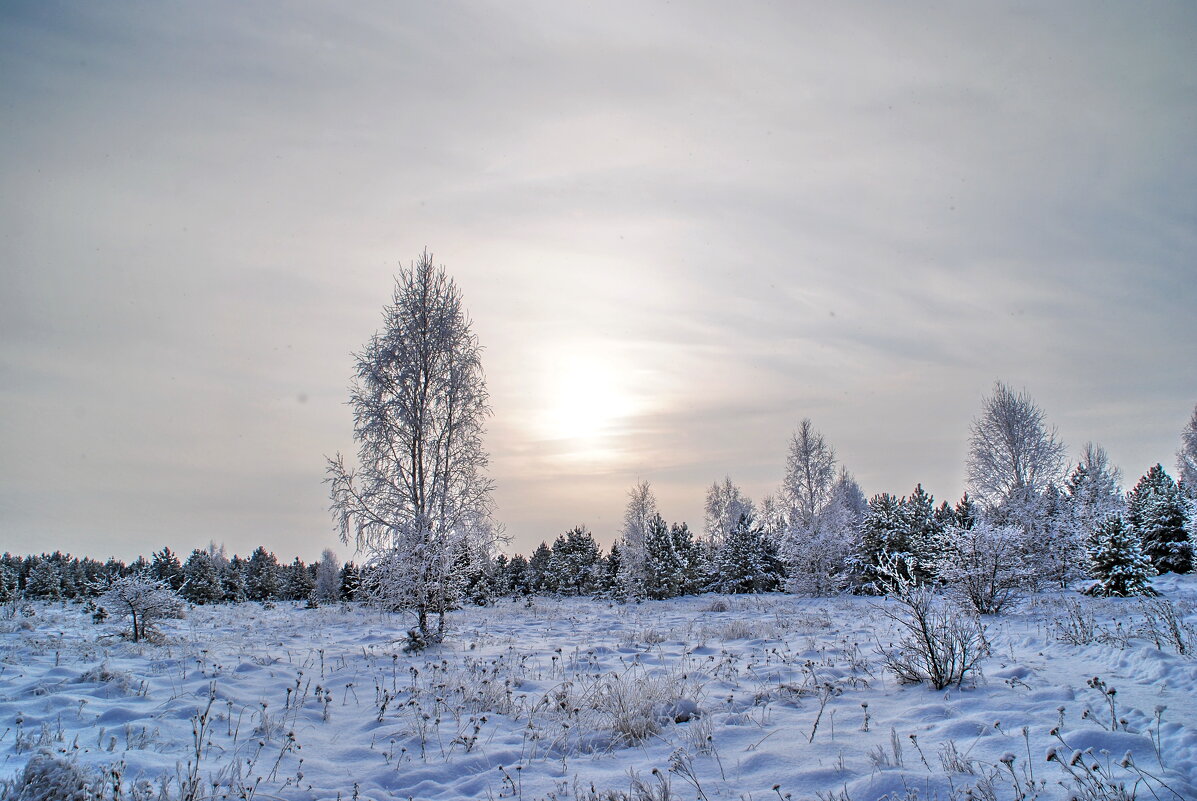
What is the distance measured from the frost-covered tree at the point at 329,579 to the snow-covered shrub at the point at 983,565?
115 ft

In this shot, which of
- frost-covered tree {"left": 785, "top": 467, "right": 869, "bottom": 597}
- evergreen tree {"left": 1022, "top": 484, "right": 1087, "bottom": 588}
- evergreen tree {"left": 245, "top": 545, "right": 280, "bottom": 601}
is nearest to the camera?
evergreen tree {"left": 1022, "top": 484, "right": 1087, "bottom": 588}

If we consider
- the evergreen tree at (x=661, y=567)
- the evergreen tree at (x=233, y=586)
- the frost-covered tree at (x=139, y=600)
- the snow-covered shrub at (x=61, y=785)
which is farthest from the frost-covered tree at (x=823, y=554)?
the evergreen tree at (x=233, y=586)

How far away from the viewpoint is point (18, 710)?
559 cm

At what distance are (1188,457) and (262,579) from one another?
6833cm

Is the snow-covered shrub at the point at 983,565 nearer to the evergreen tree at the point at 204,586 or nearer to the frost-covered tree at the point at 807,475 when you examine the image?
the frost-covered tree at the point at 807,475

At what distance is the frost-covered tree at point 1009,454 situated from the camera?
2561cm

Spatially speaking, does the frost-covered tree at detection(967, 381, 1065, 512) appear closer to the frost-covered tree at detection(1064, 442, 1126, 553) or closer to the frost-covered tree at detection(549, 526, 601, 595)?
the frost-covered tree at detection(1064, 442, 1126, 553)

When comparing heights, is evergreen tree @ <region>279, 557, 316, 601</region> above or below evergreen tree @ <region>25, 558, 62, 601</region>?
below

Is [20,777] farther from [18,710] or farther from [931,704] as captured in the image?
[931,704]

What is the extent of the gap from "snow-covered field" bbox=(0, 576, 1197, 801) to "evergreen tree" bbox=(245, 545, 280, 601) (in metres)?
32.2

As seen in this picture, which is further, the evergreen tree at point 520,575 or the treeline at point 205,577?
the evergreen tree at point 520,575

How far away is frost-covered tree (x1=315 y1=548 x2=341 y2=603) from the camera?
37062 mm

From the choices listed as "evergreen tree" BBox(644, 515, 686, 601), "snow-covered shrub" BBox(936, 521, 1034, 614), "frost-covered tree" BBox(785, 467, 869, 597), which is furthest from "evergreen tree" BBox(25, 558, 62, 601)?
"snow-covered shrub" BBox(936, 521, 1034, 614)

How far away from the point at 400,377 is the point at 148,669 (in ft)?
23.0
